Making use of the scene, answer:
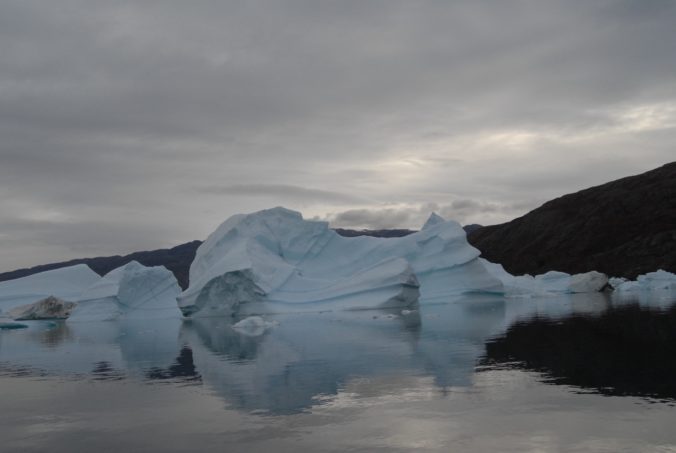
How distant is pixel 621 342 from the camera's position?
15500mm

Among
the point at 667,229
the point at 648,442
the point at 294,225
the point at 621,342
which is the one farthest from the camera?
the point at 667,229

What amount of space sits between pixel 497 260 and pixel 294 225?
66.9m

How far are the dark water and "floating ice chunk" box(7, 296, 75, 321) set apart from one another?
32.7 meters

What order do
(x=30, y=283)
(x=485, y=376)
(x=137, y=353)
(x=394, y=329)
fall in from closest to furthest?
1. (x=485, y=376)
2. (x=137, y=353)
3. (x=394, y=329)
4. (x=30, y=283)

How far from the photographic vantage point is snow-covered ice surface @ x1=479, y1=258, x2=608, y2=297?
5369 centimetres

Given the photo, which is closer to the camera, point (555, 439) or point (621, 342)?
point (555, 439)

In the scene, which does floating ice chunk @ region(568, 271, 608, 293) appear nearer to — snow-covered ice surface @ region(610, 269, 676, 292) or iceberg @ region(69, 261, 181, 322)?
snow-covered ice surface @ region(610, 269, 676, 292)

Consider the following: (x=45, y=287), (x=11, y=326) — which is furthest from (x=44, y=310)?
(x=11, y=326)

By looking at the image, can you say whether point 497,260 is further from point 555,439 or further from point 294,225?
point 555,439

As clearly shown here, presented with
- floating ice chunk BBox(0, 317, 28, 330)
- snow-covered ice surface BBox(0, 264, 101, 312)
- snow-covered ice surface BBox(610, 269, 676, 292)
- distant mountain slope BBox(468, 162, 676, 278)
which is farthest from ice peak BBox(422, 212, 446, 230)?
distant mountain slope BBox(468, 162, 676, 278)

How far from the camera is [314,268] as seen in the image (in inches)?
1634

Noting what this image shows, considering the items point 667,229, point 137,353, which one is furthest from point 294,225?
point 667,229

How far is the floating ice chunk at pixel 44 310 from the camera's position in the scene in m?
49.6

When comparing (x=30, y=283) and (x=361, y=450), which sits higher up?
(x=30, y=283)
